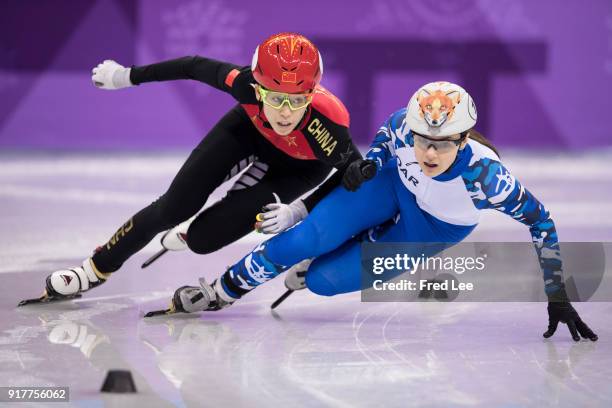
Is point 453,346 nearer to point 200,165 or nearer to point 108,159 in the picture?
point 200,165

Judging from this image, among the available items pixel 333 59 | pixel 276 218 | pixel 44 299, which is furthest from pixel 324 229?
pixel 333 59

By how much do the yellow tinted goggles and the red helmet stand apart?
29mm

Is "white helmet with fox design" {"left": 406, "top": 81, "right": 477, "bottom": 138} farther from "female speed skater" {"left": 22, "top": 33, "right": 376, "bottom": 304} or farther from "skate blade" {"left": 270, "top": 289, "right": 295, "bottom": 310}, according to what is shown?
"skate blade" {"left": 270, "top": 289, "right": 295, "bottom": 310}

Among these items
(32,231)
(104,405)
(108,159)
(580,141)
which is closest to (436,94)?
(104,405)

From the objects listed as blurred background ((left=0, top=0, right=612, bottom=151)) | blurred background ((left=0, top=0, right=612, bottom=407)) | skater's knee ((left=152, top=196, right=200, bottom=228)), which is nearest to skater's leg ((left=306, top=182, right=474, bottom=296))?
blurred background ((left=0, top=0, right=612, bottom=407))

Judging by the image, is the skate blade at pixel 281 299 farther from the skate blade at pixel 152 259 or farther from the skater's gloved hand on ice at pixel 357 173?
the skate blade at pixel 152 259

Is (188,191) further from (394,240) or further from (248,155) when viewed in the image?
(394,240)

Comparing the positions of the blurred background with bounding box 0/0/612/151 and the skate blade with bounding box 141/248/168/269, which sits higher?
the blurred background with bounding box 0/0/612/151

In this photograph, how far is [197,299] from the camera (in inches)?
201

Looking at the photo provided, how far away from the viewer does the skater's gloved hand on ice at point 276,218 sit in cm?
487

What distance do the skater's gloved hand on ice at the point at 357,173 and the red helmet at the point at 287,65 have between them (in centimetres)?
41

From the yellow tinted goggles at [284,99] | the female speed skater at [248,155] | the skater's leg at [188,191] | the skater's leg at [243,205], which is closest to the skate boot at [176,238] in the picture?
the female speed skater at [248,155]

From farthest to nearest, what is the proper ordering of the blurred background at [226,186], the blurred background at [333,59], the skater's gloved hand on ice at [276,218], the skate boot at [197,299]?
1. the blurred background at [333,59]
2. the skate boot at [197,299]
3. the skater's gloved hand on ice at [276,218]
4. the blurred background at [226,186]

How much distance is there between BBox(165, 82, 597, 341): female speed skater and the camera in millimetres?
4457
